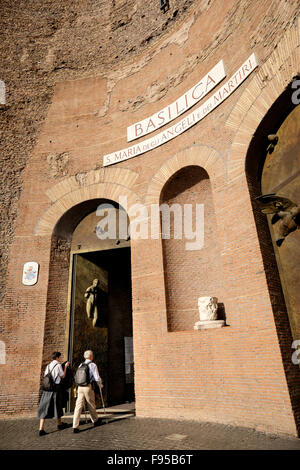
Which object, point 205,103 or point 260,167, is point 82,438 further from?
point 205,103

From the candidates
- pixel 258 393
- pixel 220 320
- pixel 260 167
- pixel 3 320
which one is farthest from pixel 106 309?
pixel 260 167

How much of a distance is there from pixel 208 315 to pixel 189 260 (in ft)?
4.98

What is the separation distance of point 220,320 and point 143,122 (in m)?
5.39

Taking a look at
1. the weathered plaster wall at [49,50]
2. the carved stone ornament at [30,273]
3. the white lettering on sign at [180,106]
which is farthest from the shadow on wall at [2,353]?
the white lettering on sign at [180,106]

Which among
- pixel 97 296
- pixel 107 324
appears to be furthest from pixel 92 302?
pixel 107 324

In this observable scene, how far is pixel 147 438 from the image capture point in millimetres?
4445

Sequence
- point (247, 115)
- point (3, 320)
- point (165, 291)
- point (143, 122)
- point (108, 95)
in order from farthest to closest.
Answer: point (108, 95), point (143, 122), point (3, 320), point (165, 291), point (247, 115)

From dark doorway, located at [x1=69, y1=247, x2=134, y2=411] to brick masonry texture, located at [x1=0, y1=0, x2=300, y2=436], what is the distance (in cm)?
41

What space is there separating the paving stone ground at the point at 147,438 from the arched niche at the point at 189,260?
1.87 metres

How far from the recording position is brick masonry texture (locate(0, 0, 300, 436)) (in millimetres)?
4930

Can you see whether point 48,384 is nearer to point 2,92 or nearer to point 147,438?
point 147,438

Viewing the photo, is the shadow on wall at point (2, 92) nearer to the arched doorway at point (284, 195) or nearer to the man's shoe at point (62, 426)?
the arched doorway at point (284, 195)

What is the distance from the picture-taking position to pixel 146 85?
8617 millimetres

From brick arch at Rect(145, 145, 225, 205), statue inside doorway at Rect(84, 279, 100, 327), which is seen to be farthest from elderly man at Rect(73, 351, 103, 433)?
brick arch at Rect(145, 145, 225, 205)
